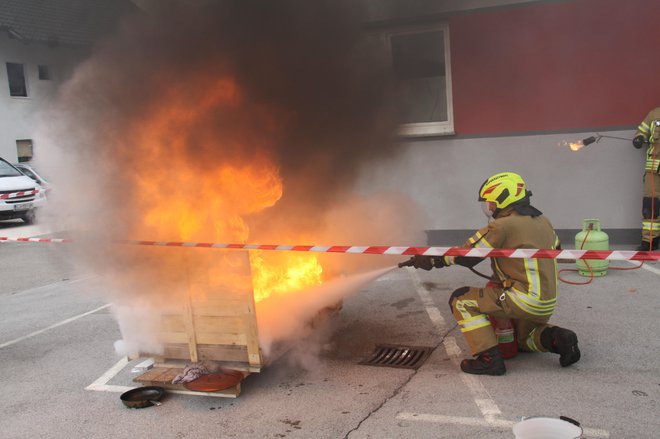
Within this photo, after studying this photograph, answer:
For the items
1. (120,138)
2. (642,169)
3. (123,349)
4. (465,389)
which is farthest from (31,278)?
(642,169)

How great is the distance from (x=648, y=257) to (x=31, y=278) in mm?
8430

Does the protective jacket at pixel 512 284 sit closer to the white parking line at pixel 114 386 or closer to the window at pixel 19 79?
the white parking line at pixel 114 386

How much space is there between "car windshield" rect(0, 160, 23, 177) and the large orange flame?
12.5 metres

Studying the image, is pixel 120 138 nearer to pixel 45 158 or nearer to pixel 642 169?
pixel 45 158

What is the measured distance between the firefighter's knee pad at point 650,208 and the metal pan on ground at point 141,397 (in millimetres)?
Answer: 6081

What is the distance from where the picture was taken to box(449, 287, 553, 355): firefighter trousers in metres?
3.94

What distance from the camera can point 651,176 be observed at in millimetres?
6836

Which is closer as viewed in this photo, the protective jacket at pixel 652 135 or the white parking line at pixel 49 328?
the white parking line at pixel 49 328

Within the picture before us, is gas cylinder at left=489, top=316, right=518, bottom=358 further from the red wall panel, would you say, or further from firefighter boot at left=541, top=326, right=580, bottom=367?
the red wall panel

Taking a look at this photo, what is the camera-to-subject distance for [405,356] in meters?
4.42

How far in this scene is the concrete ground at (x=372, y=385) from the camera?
3389 mm

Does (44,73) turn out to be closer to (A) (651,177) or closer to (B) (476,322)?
(B) (476,322)

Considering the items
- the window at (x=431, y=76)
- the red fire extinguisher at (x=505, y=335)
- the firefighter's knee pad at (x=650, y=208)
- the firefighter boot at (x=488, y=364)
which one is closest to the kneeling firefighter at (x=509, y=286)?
the firefighter boot at (x=488, y=364)

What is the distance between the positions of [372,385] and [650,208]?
16.1 ft
